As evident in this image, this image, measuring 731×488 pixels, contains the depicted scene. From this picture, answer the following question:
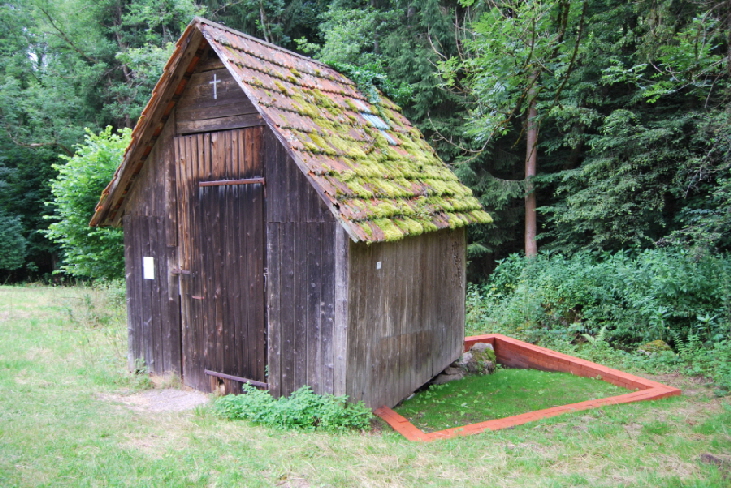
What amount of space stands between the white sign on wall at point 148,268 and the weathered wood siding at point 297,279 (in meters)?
2.41

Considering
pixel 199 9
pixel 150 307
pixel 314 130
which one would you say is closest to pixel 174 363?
pixel 150 307

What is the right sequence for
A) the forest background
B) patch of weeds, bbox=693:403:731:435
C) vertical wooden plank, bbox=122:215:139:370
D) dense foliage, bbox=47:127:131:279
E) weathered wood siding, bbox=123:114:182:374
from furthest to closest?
dense foliage, bbox=47:127:131:279 < vertical wooden plank, bbox=122:215:139:370 < weathered wood siding, bbox=123:114:182:374 < the forest background < patch of weeds, bbox=693:403:731:435

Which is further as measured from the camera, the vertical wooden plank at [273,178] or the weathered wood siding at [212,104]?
the weathered wood siding at [212,104]

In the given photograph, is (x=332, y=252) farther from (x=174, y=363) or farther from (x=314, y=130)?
(x=174, y=363)

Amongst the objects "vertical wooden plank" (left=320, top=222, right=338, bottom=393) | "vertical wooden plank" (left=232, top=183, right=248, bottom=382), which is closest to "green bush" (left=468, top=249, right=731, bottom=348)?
"vertical wooden plank" (left=320, top=222, right=338, bottom=393)

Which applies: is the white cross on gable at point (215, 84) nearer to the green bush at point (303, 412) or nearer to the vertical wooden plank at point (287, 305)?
the vertical wooden plank at point (287, 305)

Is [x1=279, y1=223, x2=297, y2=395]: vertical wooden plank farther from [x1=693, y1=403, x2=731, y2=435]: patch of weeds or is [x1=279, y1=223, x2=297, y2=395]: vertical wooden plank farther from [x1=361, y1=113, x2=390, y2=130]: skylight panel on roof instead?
[x1=693, y1=403, x2=731, y2=435]: patch of weeds

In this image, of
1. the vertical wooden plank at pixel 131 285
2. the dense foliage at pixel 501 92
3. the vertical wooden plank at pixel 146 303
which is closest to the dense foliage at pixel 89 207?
the vertical wooden plank at pixel 131 285

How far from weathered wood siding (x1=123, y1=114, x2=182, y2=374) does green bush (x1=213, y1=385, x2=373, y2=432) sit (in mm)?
1938

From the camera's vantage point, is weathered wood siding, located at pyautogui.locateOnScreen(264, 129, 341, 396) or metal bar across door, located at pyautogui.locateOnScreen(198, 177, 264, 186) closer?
weathered wood siding, located at pyautogui.locateOnScreen(264, 129, 341, 396)

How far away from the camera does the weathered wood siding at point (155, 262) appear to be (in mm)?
7691

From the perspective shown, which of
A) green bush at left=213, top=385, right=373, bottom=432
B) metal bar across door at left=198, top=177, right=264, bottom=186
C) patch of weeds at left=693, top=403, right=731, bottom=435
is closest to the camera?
patch of weeds at left=693, top=403, right=731, bottom=435

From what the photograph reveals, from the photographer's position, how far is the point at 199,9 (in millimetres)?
22031

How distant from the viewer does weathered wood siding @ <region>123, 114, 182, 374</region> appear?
25.2 feet
